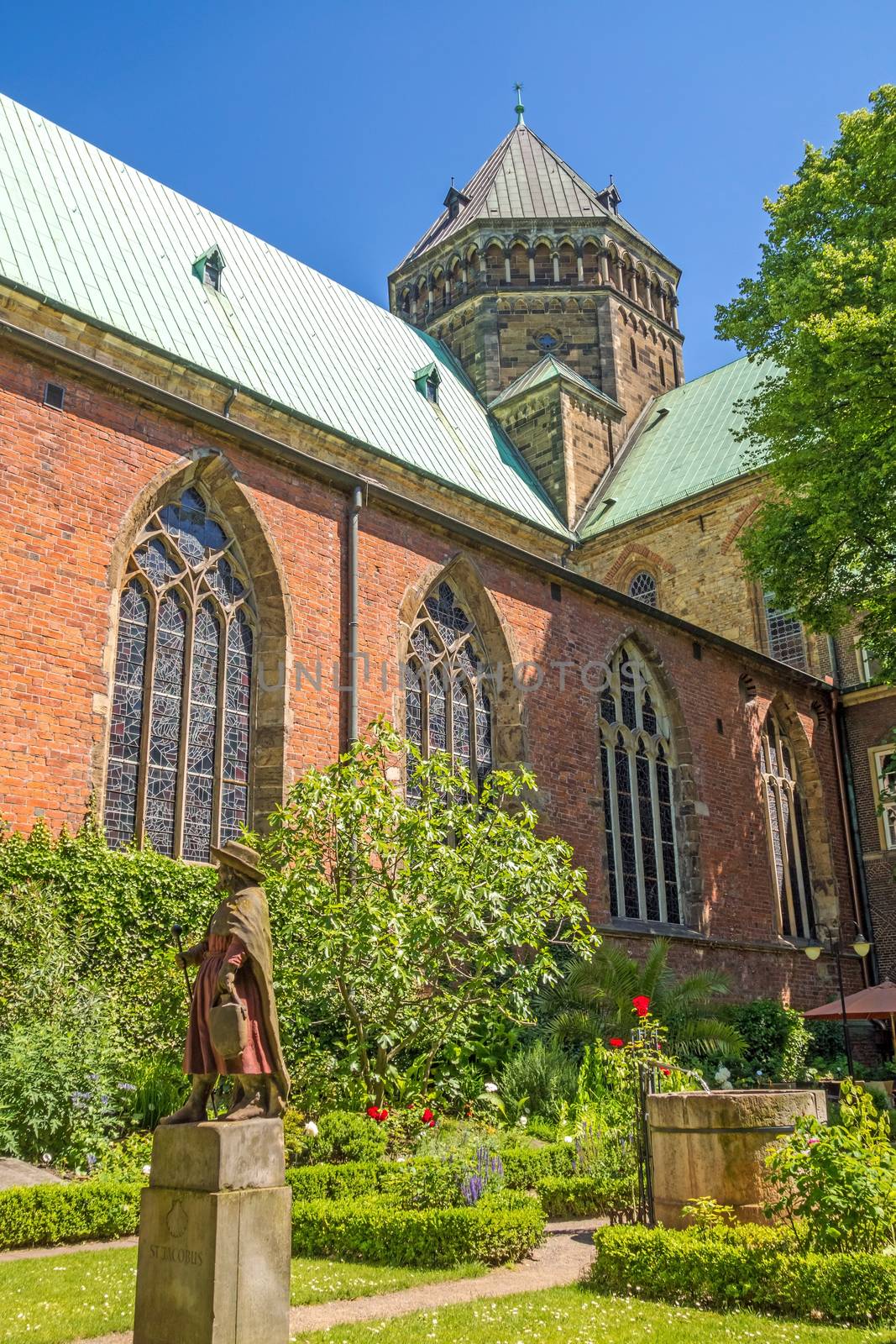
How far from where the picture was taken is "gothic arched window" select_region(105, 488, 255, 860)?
514 inches

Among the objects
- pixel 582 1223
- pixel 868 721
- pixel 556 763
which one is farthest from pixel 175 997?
pixel 868 721

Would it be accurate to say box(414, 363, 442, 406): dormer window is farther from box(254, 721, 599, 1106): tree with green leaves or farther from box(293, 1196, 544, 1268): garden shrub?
box(293, 1196, 544, 1268): garden shrub

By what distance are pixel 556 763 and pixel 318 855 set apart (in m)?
6.41

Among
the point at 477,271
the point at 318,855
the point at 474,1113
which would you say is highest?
the point at 477,271

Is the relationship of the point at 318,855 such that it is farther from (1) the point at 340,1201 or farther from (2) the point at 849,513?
(2) the point at 849,513

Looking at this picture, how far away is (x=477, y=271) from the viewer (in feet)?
104

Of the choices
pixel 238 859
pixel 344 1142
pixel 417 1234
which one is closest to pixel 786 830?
pixel 344 1142

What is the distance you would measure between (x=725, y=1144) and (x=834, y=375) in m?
11.2

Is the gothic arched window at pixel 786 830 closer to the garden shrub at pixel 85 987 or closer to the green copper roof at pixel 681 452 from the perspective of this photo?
the green copper roof at pixel 681 452

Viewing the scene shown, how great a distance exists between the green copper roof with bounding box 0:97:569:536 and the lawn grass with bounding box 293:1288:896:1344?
14001mm

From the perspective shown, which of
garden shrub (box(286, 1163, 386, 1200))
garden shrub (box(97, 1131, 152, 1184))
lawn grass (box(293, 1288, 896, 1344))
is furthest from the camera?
garden shrub (box(97, 1131, 152, 1184))

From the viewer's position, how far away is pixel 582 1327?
6.12 m

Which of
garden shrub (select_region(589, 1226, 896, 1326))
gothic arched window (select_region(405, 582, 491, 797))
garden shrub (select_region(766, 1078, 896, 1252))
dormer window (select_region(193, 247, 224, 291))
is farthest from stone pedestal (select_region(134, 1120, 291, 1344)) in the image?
dormer window (select_region(193, 247, 224, 291))

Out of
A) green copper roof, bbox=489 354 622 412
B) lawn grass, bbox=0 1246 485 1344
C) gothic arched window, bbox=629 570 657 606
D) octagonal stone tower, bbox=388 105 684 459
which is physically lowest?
lawn grass, bbox=0 1246 485 1344
